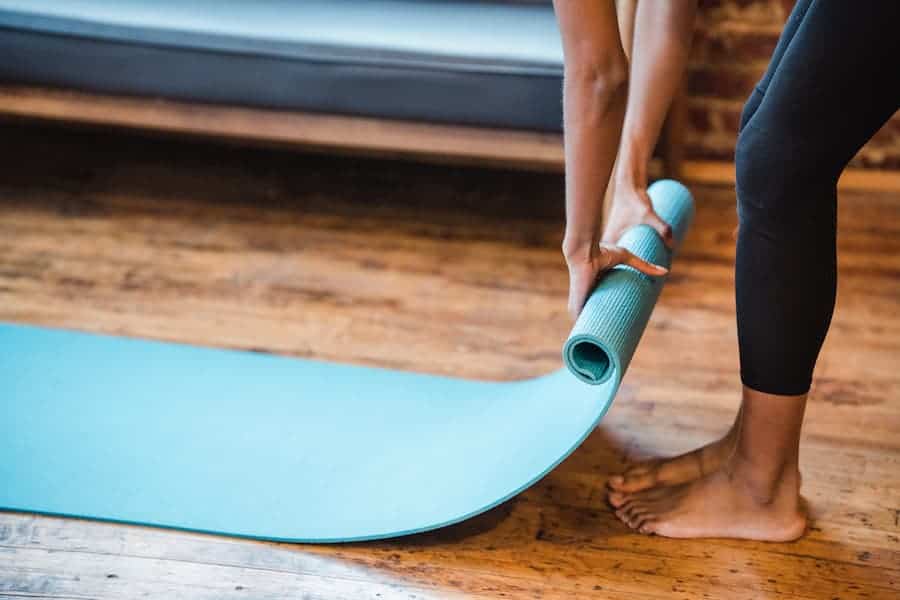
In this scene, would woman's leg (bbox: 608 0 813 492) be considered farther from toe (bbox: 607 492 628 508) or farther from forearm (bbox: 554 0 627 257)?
forearm (bbox: 554 0 627 257)

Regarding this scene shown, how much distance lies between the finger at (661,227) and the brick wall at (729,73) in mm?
985

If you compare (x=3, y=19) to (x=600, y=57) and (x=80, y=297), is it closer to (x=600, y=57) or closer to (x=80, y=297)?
(x=80, y=297)

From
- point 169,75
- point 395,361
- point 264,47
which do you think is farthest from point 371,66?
point 395,361

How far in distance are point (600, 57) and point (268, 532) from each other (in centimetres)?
73

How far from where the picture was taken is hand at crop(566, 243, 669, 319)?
1280 mm

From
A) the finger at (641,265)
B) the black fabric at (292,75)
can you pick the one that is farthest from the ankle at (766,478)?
the black fabric at (292,75)

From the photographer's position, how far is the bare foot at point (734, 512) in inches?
53.7

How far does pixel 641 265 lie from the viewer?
135 cm

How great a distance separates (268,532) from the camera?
1355mm

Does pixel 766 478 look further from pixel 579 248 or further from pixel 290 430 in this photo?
pixel 290 430

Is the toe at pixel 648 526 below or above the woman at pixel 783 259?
below

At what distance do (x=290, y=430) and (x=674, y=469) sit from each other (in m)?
0.55

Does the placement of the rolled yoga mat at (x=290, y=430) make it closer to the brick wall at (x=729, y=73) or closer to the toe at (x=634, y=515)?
the toe at (x=634, y=515)

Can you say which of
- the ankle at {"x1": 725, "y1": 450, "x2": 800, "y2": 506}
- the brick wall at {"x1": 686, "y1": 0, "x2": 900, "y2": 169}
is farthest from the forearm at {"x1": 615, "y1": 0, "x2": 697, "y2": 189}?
the brick wall at {"x1": 686, "y1": 0, "x2": 900, "y2": 169}
